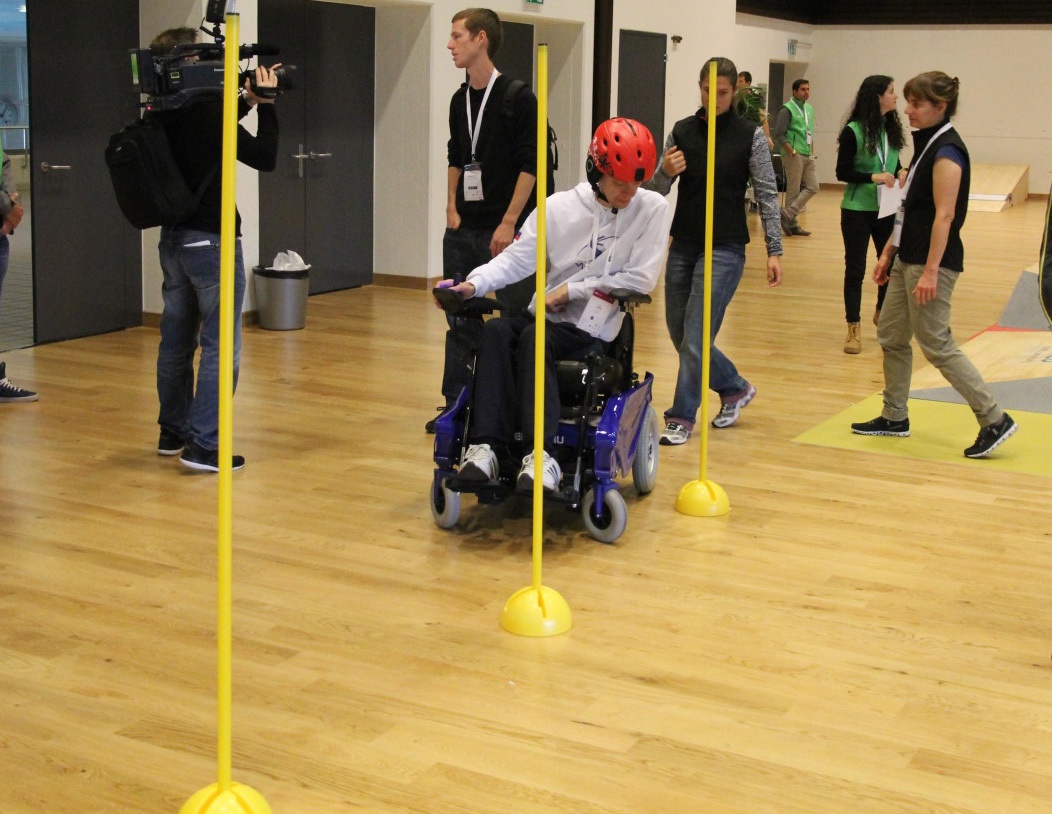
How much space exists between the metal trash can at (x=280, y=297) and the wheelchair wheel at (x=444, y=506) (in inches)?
143

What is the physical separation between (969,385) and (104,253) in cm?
452

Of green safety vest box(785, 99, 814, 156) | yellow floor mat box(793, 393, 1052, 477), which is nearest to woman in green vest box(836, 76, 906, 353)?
yellow floor mat box(793, 393, 1052, 477)

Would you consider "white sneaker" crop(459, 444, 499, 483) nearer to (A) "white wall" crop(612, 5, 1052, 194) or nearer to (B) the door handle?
(B) the door handle

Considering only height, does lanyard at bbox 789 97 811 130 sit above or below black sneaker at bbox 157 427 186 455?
above

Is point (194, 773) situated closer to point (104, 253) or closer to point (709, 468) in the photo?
point (709, 468)

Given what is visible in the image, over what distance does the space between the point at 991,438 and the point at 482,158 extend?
7.23 ft

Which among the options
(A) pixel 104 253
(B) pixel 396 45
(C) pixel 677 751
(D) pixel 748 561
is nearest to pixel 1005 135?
(B) pixel 396 45

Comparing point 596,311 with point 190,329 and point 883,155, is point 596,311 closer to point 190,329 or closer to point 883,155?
point 190,329

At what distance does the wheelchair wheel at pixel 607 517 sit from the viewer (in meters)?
3.92

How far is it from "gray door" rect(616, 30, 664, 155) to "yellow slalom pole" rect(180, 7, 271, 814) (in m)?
9.17

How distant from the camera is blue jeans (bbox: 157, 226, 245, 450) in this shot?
14.8 ft

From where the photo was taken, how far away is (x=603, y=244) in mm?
4164

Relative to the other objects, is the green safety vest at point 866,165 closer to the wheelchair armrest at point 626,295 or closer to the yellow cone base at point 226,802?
the wheelchair armrest at point 626,295

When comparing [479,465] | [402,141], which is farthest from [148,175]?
[402,141]
